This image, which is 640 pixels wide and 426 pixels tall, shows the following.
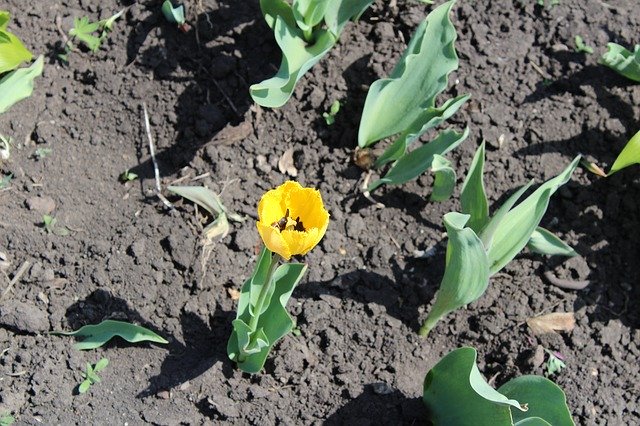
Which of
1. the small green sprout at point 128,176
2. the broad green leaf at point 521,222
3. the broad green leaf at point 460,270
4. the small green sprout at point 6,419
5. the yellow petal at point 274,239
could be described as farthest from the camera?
the small green sprout at point 128,176

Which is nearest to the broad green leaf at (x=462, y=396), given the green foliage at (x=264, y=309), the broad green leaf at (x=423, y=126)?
the green foliage at (x=264, y=309)

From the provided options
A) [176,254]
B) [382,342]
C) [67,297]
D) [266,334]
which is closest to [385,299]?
[382,342]

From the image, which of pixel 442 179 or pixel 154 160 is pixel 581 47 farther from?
pixel 154 160

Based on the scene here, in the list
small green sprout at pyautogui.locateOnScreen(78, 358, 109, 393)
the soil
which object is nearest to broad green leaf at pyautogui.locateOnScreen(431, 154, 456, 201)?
the soil

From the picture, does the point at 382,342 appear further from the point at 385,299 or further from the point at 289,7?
the point at 289,7

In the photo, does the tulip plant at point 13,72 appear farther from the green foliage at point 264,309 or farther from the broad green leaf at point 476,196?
the broad green leaf at point 476,196

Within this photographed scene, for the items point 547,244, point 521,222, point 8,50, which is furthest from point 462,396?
point 8,50

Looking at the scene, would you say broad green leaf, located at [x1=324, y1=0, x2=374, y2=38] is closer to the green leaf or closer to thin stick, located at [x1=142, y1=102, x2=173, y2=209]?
the green leaf
